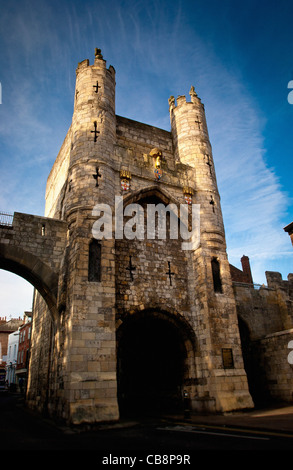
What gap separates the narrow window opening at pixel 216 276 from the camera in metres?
12.8

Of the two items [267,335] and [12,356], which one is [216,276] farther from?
[12,356]

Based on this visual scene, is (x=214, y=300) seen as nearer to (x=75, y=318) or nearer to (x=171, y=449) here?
(x=75, y=318)

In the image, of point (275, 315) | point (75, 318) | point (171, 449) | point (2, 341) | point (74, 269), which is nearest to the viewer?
point (171, 449)

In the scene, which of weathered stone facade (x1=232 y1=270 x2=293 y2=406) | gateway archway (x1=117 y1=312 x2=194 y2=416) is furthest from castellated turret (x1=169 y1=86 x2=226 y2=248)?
gateway archway (x1=117 y1=312 x2=194 y2=416)

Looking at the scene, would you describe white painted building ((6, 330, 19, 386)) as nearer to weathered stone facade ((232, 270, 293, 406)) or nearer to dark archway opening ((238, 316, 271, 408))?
dark archway opening ((238, 316, 271, 408))

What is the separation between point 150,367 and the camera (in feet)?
46.2

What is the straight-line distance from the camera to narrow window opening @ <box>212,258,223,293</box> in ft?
42.1

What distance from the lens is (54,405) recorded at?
9.99m

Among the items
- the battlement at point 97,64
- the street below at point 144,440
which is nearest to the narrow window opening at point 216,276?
the street below at point 144,440

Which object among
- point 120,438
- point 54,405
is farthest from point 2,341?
point 120,438

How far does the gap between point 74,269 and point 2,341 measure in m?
41.0

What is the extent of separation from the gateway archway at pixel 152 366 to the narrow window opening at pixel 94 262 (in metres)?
2.40

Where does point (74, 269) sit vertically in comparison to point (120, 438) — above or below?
above

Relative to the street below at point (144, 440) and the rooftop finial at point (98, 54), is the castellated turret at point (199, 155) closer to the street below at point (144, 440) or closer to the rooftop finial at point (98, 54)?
the rooftop finial at point (98, 54)
